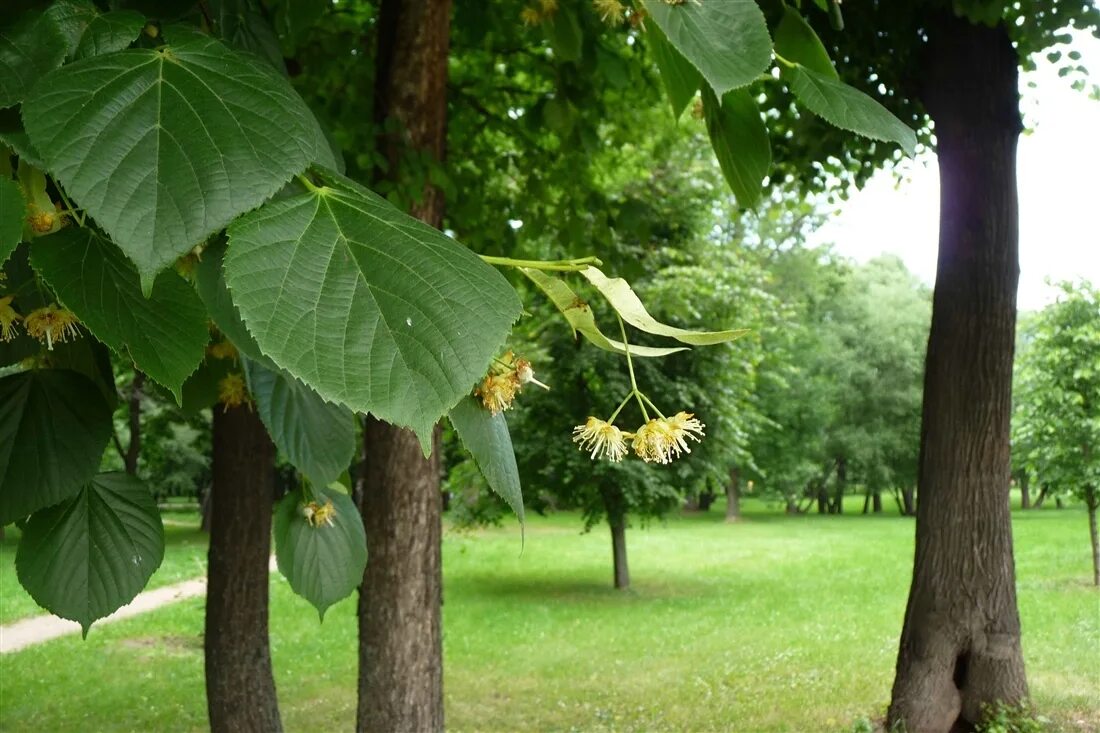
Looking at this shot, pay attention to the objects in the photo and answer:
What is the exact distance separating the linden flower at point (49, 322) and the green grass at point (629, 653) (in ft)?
20.5

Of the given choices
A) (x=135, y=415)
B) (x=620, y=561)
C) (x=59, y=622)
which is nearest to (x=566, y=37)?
(x=135, y=415)

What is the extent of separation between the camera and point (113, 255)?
694 millimetres

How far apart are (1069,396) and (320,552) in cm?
1071

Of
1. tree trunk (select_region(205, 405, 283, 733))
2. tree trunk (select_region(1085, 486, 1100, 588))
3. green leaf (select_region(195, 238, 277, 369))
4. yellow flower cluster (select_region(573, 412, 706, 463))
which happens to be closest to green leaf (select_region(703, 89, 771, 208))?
yellow flower cluster (select_region(573, 412, 706, 463))

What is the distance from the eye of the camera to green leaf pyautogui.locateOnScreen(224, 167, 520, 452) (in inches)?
19.0

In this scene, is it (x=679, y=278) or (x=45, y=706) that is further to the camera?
(x=679, y=278)

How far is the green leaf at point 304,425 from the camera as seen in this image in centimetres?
115

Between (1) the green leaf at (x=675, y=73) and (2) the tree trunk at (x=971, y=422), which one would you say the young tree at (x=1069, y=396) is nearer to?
(2) the tree trunk at (x=971, y=422)

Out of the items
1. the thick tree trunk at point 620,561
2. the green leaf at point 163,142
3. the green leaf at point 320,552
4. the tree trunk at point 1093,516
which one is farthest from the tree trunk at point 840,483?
the green leaf at point 163,142

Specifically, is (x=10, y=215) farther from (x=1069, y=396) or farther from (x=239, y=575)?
(x=1069, y=396)

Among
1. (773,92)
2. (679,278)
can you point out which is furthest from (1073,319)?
(773,92)

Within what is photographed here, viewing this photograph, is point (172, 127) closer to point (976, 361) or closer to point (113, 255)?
point (113, 255)

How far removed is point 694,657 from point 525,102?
5695 mm

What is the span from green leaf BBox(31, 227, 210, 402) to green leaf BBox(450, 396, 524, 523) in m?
0.19
